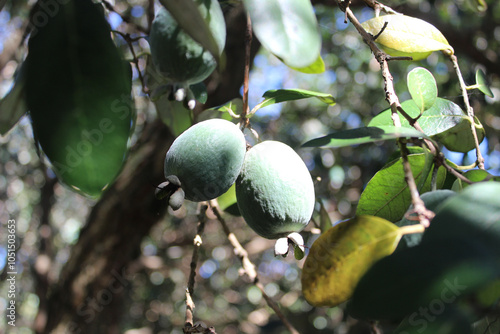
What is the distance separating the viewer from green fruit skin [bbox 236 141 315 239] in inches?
21.7

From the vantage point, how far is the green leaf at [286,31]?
0.45 metres

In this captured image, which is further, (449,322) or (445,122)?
(445,122)

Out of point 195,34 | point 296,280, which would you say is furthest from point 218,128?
point 296,280

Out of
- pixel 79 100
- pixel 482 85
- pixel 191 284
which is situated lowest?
Result: pixel 191 284

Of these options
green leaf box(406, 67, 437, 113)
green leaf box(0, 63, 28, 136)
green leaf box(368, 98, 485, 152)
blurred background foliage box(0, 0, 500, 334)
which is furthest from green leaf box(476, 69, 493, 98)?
blurred background foliage box(0, 0, 500, 334)

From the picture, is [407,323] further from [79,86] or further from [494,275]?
[79,86]

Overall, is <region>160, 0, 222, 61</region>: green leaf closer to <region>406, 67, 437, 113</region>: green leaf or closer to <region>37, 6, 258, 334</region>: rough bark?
<region>406, 67, 437, 113</region>: green leaf

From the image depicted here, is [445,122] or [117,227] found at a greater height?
[445,122]

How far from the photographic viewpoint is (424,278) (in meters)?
0.33

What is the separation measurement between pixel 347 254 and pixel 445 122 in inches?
14.1

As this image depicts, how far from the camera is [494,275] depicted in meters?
0.31

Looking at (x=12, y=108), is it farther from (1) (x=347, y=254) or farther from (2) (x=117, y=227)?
(2) (x=117, y=227)

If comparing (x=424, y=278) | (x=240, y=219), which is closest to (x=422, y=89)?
(x=424, y=278)

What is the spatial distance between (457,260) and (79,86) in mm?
366
